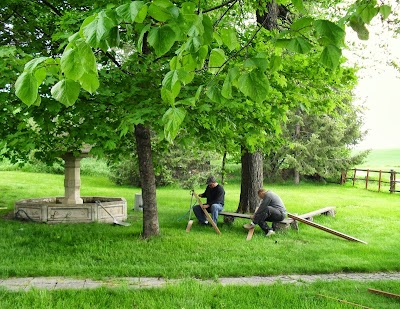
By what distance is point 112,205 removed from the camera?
1211 centimetres

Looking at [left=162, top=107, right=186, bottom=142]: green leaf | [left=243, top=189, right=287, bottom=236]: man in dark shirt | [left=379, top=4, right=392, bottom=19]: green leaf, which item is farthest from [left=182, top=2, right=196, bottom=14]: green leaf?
[left=243, top=189, right=287, bottom=236]: man in dark shirt

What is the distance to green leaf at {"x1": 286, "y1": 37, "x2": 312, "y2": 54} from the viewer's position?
1.85 m

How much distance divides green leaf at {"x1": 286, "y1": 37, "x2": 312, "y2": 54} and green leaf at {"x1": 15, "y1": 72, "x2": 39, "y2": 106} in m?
1.05

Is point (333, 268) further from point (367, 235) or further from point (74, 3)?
point (74, 3)

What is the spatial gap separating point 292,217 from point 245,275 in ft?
12.7

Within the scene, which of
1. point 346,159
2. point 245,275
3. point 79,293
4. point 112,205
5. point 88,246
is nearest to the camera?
point 79,293

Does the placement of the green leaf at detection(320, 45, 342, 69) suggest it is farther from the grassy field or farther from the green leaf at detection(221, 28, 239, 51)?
the grassy field

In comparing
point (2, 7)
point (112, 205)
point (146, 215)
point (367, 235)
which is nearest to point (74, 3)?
point (2, 7)

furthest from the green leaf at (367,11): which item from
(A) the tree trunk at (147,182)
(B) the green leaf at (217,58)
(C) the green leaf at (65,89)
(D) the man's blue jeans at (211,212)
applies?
(D) the man's blue jeans at (211,212)

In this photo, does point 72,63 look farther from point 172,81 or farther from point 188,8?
point 188,8

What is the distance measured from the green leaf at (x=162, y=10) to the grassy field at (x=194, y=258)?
167 inches

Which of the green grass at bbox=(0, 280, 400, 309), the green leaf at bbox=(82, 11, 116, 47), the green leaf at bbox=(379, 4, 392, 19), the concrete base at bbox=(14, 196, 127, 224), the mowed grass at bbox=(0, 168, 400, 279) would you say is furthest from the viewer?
the concrete base at bbox=(14, 196, 127, 224)

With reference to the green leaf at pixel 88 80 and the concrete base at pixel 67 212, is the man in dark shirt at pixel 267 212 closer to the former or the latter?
the concrete base at pixel 67 212

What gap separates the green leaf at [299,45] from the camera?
1.85 metres
